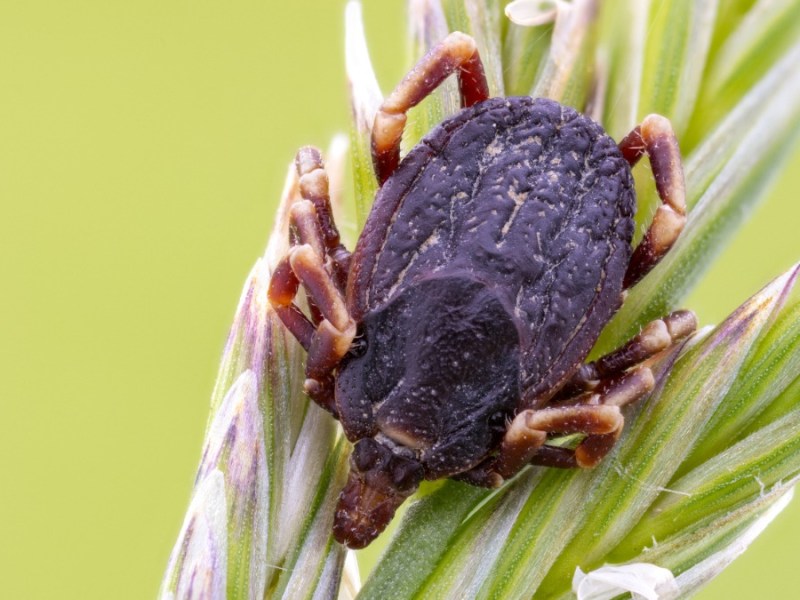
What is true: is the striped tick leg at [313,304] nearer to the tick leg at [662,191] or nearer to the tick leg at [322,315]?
the tick leg at [322,315]

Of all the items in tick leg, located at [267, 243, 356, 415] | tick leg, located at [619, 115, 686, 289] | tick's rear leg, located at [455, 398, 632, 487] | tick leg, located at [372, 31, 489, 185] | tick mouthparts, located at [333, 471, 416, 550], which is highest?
tick leg, located at [372, 31, 489, 185]

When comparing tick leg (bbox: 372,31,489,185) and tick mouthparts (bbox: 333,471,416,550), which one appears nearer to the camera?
tick mouthparts (bbox: 333,471,416,550)

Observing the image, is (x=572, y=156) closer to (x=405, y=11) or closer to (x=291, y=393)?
(x=405, y=11)

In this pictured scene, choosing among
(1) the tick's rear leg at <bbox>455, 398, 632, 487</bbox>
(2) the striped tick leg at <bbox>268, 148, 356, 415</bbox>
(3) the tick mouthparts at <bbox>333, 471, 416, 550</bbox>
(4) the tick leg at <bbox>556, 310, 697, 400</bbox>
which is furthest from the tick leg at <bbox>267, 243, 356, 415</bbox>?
(4) the tick leg at <bbox>556, 310, 697, 400</bbox>

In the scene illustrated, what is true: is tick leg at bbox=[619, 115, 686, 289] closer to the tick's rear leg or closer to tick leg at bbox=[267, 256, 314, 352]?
the tick's rear leg

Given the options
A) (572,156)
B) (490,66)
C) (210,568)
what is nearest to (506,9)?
(490,66)

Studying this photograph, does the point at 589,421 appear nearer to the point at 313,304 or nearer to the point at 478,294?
the point at 478,294
